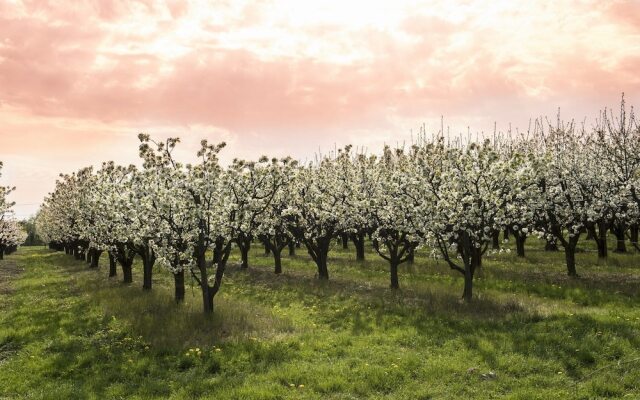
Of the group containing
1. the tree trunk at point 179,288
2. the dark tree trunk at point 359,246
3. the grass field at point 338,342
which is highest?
the dark tree trunk at point 359,246

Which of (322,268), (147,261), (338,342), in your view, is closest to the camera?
(338,342)

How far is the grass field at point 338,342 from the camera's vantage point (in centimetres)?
1455

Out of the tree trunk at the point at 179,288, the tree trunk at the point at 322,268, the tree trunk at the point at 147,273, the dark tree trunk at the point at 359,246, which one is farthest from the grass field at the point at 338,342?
the dark tree trunk at the point at 359,246

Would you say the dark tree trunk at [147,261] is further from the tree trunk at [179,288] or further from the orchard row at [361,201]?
the tree trunk at [179,288]

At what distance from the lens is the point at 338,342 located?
19.1m

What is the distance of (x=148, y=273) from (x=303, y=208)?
42.5 ft

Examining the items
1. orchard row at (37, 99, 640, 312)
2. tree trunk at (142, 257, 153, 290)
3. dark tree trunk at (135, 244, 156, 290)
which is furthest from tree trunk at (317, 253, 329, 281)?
tree trunk at (142, 257, 153, 290)

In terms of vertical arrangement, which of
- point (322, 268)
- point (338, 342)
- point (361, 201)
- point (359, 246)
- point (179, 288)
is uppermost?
point (361, 201)

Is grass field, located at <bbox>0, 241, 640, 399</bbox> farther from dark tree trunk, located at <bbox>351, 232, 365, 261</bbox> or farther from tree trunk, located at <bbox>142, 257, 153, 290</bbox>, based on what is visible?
dark tree trunk, located at <bbox>351, 232, 365, 261</bbox>

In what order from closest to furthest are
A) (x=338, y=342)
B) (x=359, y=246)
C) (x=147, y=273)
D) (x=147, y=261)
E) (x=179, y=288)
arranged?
(x=338, y=342) < (x=179, y=288) < (x=147, y=261) < (x=147, y=273) < (x=359, y=246)

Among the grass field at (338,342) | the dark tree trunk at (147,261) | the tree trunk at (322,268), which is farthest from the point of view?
the tree trunk at (322,268)

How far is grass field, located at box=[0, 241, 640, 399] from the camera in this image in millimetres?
14547

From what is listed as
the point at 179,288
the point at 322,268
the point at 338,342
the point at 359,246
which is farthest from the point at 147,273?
the point at 359,246

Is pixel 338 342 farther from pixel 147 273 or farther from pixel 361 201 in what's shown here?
pixel 147 273
